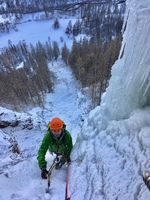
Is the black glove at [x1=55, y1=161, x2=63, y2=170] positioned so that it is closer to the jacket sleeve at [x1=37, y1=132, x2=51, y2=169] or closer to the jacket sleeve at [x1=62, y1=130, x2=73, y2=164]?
the jacket sleeve at [x1=62, y1=130, x2=73, y2=164]

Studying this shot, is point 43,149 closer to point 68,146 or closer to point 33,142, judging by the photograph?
point 68,146

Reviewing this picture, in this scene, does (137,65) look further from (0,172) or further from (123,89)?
(0,172)

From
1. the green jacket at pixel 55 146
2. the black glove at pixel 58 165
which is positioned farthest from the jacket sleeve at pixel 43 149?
the black glove at pixel 58 165

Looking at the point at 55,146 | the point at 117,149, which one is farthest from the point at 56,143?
the point at 117,149

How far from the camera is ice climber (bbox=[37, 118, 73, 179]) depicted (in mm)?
3384

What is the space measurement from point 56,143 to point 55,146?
0.27ft

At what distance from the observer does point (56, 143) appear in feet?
12.4

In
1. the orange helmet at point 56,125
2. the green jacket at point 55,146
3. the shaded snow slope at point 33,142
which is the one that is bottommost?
the shaded snow slope at point 33,142

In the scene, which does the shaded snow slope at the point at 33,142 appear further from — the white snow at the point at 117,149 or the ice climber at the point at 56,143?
the ice climber at the point at 56,143

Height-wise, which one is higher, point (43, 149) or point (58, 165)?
point (43, 149)

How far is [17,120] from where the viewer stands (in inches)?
412

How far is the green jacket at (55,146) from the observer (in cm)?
358

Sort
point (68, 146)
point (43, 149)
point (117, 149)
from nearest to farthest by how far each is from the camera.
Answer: point (117, 149)
point (43, 149)
point (68, 146)

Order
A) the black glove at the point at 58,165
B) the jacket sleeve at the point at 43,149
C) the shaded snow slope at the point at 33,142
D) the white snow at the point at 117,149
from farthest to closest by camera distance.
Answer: the black glove at the point at 58,165, the jacket sleeve at the point at 43,149, the shaded snow slope at the point at 33,142, the white snow at the point at 117,149
